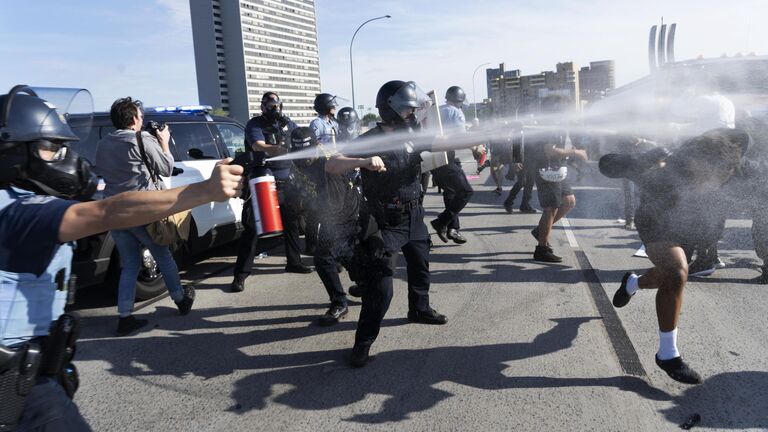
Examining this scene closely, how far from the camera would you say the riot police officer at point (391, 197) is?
11.2 feet

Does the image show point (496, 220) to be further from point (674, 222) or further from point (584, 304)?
point (674, 222)

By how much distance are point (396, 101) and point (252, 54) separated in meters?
77.3

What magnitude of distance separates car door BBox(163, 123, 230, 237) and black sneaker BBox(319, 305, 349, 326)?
78.7 inches

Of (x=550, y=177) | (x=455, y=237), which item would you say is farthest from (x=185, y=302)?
(x=550, y=177)

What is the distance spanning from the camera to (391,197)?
3.64 m

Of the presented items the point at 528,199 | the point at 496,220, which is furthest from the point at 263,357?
the point at 528,199

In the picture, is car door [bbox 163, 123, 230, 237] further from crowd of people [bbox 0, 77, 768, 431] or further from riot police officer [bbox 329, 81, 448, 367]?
riot police officer [bbox 329, 81, 448, 367]

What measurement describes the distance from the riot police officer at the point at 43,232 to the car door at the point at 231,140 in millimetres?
4235

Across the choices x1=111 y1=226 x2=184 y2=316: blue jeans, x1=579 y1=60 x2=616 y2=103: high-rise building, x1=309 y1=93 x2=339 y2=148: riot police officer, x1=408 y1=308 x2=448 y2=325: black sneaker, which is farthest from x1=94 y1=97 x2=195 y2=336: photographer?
x1=579 y1=60 x2=616 y2=103: high-rise building

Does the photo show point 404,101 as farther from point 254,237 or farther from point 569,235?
point 569,235

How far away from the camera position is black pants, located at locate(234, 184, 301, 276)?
4891mm

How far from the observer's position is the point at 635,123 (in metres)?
Answer: 5.65

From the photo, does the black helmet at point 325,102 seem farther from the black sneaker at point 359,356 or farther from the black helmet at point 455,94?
the black sneaker at point 359,356

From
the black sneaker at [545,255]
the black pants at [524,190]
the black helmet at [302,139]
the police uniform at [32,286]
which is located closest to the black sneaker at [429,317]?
the black helmet at [302,139]
